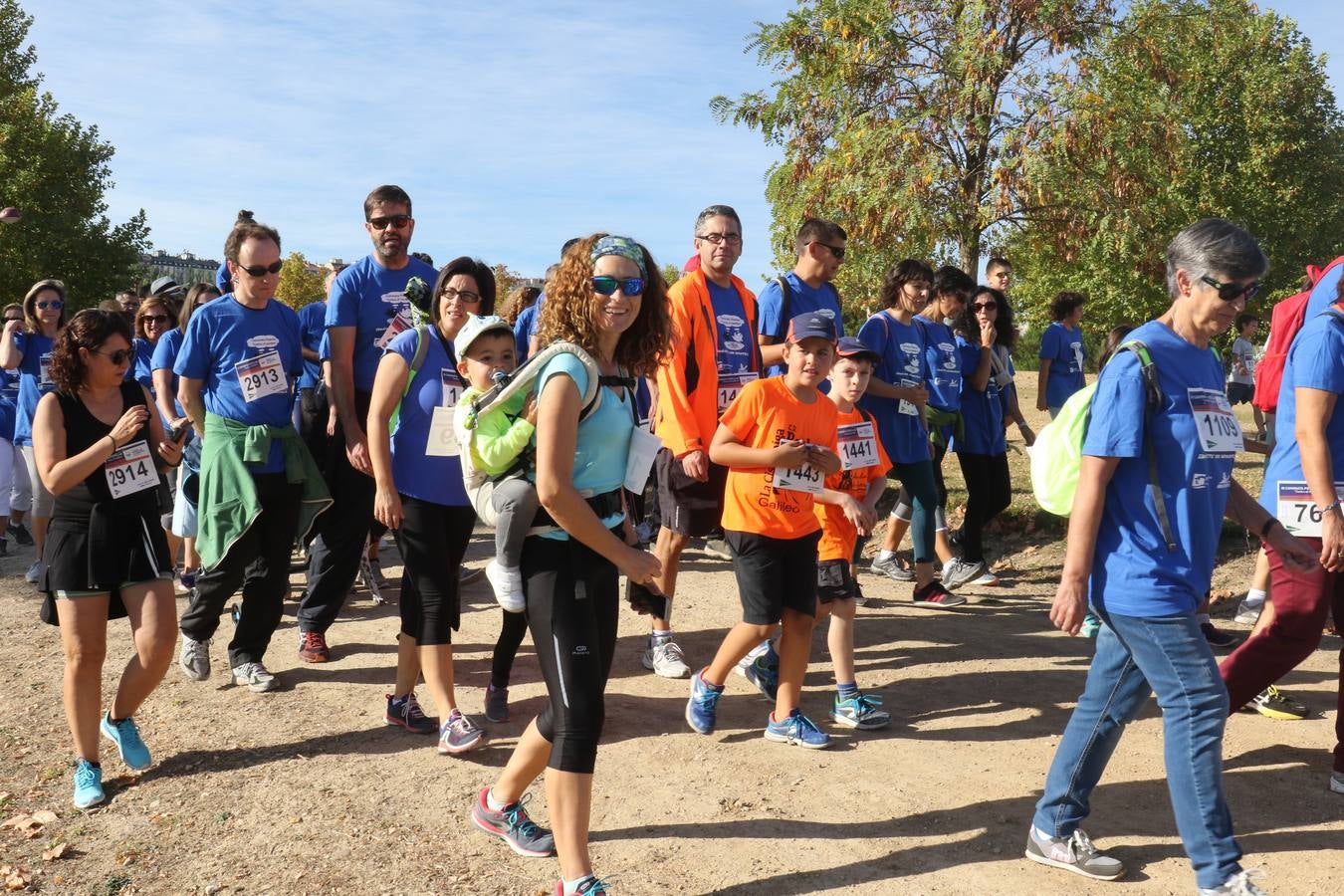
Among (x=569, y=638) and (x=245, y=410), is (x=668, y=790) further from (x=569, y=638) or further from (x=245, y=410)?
(x=245, y=410)

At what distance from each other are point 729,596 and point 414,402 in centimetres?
354

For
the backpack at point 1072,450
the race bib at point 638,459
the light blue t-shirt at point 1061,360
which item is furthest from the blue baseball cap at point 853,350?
the light blue t-shirt at point 1061,360

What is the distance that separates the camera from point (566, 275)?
10.8 feet

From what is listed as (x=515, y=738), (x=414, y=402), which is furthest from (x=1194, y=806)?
(x=414, y=402)

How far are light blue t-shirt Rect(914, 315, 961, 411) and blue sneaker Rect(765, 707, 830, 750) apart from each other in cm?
360

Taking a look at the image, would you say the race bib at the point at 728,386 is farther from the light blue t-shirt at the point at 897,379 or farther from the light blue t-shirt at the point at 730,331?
the light blue t-shirt at the point at 897,379

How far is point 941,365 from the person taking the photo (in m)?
7.77

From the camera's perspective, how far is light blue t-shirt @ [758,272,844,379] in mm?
6270

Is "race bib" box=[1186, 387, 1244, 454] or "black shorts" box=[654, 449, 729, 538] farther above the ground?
"race bib" box=[1186, 387, 1244, 454]

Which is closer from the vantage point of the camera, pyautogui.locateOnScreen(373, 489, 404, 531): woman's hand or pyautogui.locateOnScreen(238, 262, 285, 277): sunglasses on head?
pyautogui.locateOnScreen(373, 489, 404, 531): woman's hand

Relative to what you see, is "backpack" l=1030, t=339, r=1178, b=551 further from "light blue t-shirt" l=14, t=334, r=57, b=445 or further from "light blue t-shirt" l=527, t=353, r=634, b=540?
"light blue t-shirt" l=14, t=334, r=57, b=445

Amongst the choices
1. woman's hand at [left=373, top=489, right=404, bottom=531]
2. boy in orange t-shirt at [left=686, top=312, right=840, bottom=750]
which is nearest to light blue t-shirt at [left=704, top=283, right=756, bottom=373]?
boy in orange t-shirt at [left=686, top=312, right=840, bottom=750]

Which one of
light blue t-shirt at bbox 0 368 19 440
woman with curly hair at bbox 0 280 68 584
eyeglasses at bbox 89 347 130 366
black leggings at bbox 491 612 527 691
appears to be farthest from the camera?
light blue t-shirt at bbox 0 368 19 440

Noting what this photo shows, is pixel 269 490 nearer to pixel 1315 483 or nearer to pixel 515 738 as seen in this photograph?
pixel 515 738
